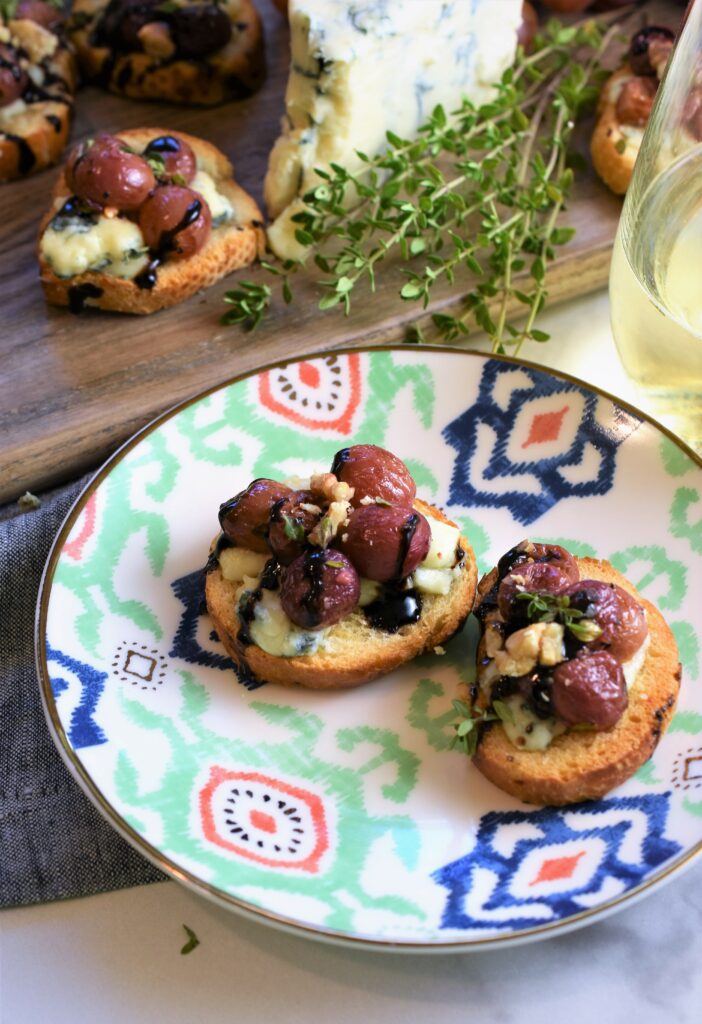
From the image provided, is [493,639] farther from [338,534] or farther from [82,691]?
[82,691]

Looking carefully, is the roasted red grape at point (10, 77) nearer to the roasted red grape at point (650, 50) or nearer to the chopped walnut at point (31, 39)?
the chopped walnut at point (31, 39)

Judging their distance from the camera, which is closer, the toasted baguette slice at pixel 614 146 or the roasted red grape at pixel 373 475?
the roasted red grape at pixel 373 475

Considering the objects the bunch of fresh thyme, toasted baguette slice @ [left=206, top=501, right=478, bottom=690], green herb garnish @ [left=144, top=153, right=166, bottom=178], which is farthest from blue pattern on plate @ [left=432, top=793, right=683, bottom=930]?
green herb garnish @ [left=144, top=153, right=166, bottom=178]

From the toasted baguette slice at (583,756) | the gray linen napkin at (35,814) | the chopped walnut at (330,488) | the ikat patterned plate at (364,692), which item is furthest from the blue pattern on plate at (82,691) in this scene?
the toasted baguette slice at (583,756)

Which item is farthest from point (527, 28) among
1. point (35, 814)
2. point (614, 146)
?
point (35, 814)

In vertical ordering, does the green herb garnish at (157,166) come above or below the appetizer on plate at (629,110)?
below

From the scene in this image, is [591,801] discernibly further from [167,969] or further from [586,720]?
[167,969]
